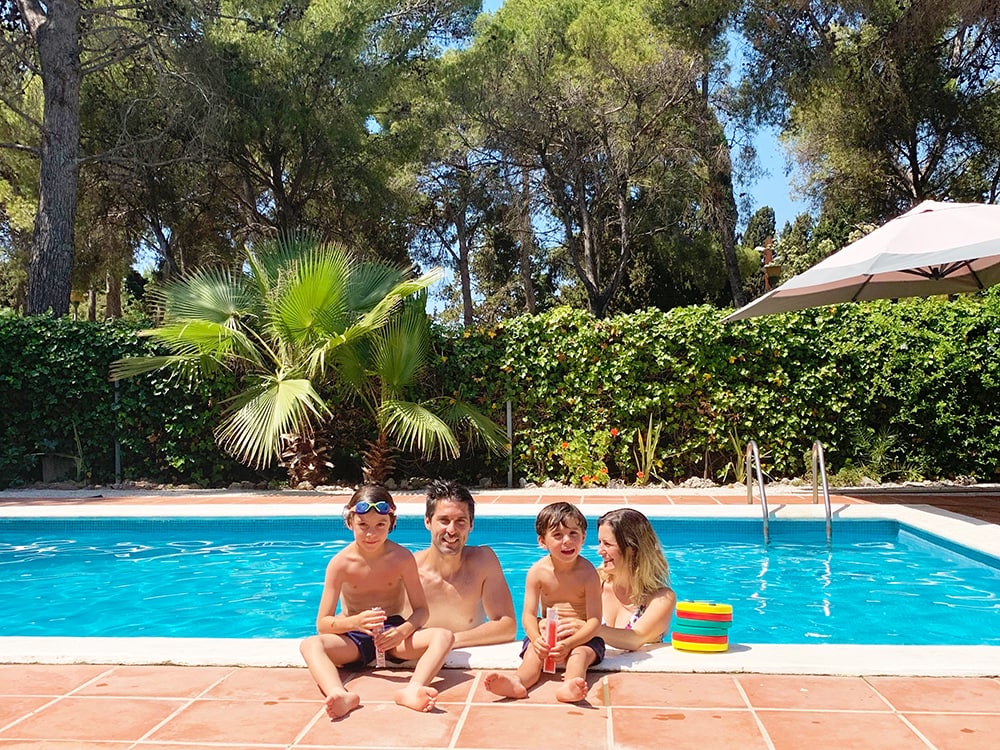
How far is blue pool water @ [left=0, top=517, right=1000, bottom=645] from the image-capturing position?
582 centimetres

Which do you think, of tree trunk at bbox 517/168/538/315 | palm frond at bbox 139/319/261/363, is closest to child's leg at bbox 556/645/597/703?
palm frond at bbox 139/319/261/363

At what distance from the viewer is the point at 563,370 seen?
35.4 ft

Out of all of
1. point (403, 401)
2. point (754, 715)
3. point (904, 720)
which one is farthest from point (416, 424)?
point (904, 720)

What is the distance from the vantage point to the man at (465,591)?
403cm

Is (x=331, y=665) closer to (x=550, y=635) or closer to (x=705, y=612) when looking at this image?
(x=550, y=635)

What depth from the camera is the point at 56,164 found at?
13703 millimetres

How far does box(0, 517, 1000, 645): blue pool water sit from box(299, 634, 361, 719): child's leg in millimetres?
2359

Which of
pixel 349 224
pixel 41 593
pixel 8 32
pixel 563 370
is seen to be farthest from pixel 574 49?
pixel 41 593

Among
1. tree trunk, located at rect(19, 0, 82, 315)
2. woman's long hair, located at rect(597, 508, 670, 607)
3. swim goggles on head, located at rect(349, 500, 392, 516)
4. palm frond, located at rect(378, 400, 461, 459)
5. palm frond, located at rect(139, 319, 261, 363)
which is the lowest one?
woman's long hair, located at rect(597, 508, 670, 607)

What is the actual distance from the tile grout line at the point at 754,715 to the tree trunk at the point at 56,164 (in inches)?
499

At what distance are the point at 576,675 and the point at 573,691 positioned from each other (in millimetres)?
166

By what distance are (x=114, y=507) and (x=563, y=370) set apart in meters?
5.05

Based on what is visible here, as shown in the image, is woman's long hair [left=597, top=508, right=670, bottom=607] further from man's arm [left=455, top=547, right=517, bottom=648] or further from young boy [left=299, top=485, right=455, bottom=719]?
young boy [left=299, top=485, right=455, bottom=719]

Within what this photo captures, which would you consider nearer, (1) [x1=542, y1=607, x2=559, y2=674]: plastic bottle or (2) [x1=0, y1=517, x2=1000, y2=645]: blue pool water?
(1) [x1=542, y1=607, x2=559, y2=674]: plastic bottle
